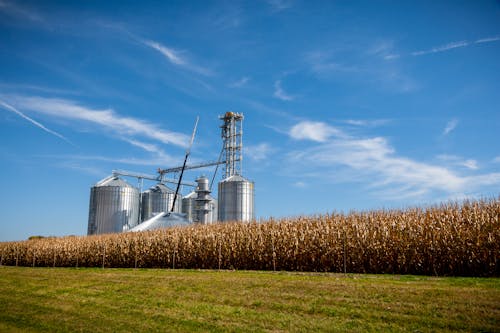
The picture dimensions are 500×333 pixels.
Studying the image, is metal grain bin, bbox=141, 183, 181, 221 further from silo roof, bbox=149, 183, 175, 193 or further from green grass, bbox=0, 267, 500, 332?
green grass, bbox=0, 267, 500, 332

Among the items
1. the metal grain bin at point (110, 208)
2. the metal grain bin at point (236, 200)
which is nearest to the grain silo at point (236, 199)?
the metal grain bin at point (236, 200)

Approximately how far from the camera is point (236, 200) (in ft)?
128

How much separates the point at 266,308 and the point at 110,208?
119ft

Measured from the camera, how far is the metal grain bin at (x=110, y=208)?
42594 millimetres

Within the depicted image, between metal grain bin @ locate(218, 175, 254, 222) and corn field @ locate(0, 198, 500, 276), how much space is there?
11711 millimetres

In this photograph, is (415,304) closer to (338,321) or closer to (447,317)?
(447,317)

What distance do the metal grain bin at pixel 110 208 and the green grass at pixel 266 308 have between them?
29.3 m

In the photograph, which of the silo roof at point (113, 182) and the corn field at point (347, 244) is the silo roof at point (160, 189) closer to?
the silo roof at point (113, 182)

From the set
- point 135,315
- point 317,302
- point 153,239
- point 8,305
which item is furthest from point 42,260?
point 317,302

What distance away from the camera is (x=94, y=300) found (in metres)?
12.7

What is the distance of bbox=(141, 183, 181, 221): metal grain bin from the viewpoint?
4844cm

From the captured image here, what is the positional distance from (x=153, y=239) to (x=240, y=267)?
7874 mm

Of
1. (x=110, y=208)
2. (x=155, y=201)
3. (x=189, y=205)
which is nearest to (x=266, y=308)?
(x=110, y=208)

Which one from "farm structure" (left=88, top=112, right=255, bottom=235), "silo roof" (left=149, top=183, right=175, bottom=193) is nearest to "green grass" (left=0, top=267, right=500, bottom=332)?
"farm structure" (left=88, top=112, right=255, bottom=235)
